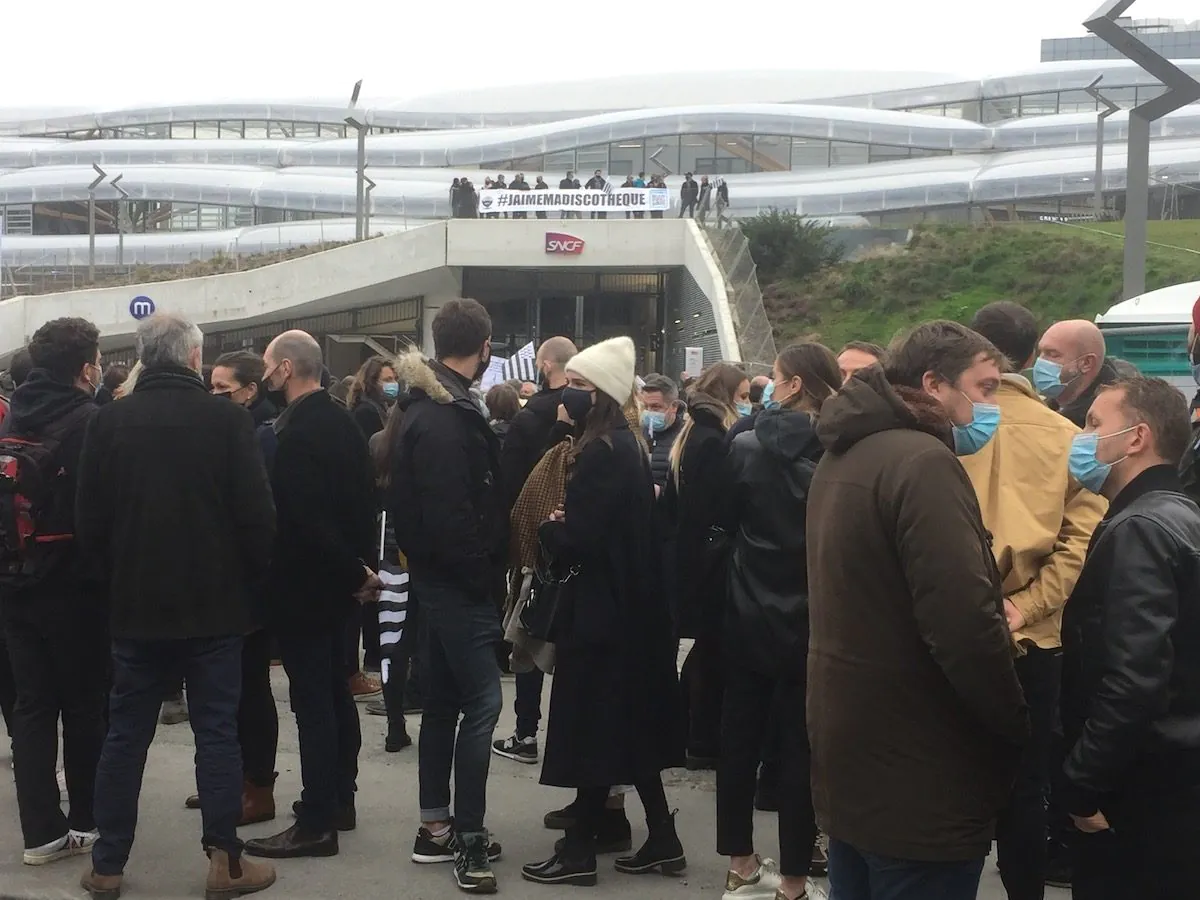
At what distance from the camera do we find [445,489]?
4.96 metres

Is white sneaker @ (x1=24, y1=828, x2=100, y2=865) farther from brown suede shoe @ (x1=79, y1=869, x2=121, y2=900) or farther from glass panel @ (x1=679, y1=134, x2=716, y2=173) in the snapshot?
glass panel @ (x1=679, y1=134, x2=716, y2=173)

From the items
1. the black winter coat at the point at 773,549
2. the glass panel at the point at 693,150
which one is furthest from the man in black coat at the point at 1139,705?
the glass panel at the point at 693,150

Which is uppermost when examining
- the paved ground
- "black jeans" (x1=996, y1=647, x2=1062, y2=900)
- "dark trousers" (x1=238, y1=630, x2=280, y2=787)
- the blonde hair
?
the blonde hair

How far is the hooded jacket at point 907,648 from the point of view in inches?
122

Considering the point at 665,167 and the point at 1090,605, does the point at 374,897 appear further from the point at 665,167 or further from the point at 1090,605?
the point at 665,167

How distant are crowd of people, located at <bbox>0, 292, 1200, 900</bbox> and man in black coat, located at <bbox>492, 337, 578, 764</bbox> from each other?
0.07ft

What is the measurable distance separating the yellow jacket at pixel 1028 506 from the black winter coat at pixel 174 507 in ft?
8.50

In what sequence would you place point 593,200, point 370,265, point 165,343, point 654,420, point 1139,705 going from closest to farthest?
1. point 1139,705
2. point 165,343
3. point 654,420
4. point 593,200
5. point 370,265

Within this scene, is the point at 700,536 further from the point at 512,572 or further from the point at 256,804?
the point at 256,804

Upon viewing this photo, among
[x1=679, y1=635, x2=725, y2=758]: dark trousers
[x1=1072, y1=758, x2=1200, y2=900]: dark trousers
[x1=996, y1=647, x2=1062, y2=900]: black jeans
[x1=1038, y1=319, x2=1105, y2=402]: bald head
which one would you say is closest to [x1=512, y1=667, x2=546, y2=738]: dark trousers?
[x1=679, y1=635, x2=725, y2=758]: dark trousers

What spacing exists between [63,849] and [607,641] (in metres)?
2.37

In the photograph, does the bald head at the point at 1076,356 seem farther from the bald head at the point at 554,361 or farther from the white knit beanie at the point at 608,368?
the bald head at the point at 554,361

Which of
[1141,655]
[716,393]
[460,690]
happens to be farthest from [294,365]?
[1141,655]

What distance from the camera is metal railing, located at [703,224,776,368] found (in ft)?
92.1
